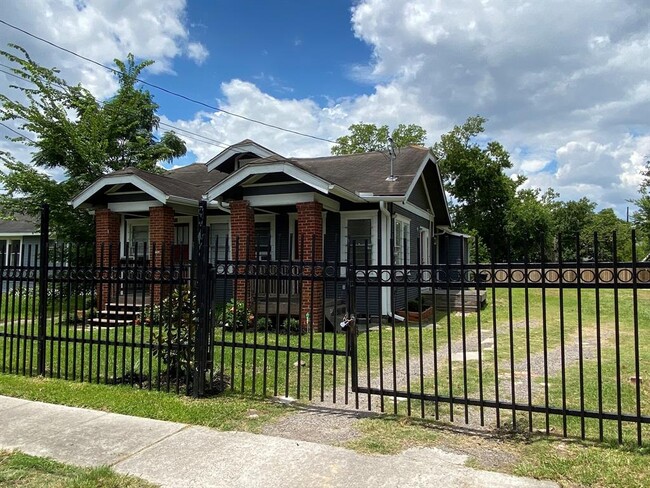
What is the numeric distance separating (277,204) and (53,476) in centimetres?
827

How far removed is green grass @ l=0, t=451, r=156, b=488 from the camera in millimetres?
3129

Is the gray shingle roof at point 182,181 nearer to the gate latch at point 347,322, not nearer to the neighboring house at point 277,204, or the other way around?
the neighboring house at point 277,204

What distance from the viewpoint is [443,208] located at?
18.5 metres

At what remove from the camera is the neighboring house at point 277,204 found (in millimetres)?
10773

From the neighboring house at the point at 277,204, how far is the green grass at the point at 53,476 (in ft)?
19.9

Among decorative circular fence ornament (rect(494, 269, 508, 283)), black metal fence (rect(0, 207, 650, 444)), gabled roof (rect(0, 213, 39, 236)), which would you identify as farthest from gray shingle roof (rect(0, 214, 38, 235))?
decorative circular fence ornament (rect(494, 269, 508, 283))

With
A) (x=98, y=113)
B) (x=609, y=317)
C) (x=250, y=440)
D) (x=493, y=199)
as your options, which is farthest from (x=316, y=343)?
(x=493, y=199)

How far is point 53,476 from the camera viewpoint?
3266mm

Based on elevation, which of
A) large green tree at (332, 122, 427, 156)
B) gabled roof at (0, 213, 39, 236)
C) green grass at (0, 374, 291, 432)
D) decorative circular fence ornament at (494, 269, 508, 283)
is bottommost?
green grass at (0, 374, 291, 432)

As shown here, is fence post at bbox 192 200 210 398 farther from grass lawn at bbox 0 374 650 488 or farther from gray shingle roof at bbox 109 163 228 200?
gray shingle roof at bbox 109 163 228 200

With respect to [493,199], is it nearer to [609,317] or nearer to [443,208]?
[443,208]

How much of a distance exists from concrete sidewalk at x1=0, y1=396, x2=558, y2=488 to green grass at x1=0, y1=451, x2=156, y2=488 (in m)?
0.11

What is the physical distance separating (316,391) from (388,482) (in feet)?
8.04

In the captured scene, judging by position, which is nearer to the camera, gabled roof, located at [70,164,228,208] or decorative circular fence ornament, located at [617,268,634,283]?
decorative circular fence ornament, located at [617,268,634,283]
